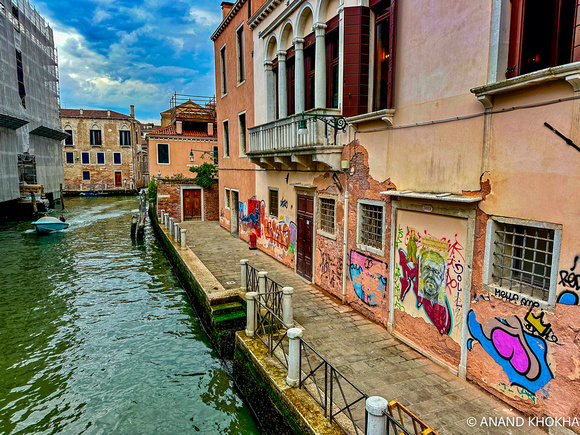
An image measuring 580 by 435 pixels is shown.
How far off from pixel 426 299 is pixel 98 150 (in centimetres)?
5293

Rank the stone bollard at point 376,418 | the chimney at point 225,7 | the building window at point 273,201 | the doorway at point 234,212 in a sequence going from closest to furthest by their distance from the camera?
1. the stone bollard at point 376,418
2. the building window at point 273,201
3. the doorway at point 234,212
4. the chimney at point 225,7

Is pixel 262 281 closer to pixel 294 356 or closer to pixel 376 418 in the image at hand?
pixel 294 356

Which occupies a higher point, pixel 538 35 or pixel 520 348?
pixel 538 35

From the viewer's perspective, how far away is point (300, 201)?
32.4 ft

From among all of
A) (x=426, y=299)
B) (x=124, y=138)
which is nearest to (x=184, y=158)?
(x=426, y=299)

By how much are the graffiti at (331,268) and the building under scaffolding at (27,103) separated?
24.0 metres

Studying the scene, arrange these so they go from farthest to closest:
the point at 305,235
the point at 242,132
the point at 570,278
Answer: the point at 242,132
the point at 305,235
the point at 570,278

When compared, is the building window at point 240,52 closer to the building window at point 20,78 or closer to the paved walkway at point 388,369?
the paved walkway at point 388,369

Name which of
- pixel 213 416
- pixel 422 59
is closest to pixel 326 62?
pixel 422 59

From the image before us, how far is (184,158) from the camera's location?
24.7 meters

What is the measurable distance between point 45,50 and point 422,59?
37.5 meters

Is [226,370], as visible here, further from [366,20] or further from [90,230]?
[90,230]

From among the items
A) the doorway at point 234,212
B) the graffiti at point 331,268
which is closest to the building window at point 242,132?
the doorway at point 234,212

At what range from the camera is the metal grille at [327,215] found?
8.52 meters
